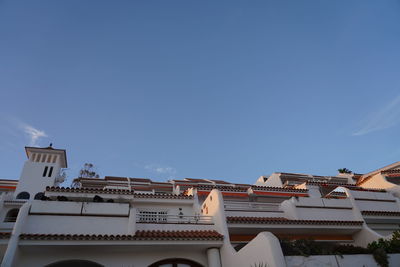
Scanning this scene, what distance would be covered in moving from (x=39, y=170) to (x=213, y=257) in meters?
26.7

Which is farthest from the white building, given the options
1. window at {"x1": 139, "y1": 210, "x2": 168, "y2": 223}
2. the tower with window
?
the tower with window

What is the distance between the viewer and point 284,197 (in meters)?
24.2

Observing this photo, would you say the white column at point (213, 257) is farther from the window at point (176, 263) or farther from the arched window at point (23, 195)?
the arched window at point (23, 195)

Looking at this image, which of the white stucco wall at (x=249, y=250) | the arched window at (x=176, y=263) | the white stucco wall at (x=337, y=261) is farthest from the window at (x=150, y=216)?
the white stucco wall at (x=337, y=261)

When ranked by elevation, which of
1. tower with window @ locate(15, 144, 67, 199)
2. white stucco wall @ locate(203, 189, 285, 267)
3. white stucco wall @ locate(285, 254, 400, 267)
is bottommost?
white stucco wall @ locate(285, 254, 400, 267)

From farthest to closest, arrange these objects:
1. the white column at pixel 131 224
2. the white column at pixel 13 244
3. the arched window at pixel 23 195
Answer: the arched window at pixel 23 195 < the white column at pixel 131 224 < the white column at pixel 13 244

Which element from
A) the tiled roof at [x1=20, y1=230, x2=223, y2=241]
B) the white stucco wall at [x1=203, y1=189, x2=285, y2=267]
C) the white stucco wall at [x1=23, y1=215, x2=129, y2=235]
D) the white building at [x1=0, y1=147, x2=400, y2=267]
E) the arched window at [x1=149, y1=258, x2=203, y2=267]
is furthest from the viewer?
the arched window at [x1=149, y1=258, x2=203, y2=267]

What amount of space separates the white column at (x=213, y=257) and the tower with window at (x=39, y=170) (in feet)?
78.7

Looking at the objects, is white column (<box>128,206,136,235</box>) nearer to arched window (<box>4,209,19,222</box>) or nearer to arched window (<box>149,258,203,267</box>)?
arched window (<box>149,258,203,267</box>)

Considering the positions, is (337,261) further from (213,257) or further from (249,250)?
(213,257)

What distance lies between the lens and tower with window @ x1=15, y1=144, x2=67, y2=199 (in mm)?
29906

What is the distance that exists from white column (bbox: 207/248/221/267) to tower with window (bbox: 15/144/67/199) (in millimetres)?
23997

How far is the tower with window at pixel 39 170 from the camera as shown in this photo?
29906mm

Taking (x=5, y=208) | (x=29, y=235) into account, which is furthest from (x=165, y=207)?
(x=5, y=208)
